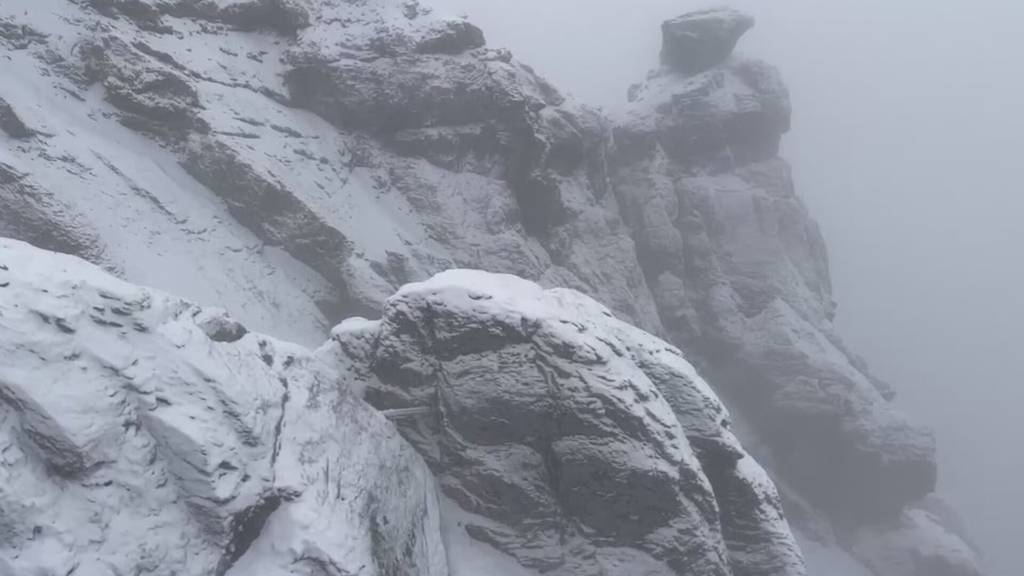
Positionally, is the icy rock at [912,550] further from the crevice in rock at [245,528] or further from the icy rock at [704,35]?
the crevice in rock at [245,528]

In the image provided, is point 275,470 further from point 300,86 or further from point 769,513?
point 300,86

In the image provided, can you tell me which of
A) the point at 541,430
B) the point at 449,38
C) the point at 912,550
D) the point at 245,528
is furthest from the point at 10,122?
the point at 912,550

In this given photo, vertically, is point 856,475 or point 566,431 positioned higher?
point 566,431

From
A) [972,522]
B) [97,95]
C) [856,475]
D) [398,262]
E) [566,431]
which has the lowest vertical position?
[972,522]

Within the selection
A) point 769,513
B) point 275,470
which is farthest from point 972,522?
point 275,470

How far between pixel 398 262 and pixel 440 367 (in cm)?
1178

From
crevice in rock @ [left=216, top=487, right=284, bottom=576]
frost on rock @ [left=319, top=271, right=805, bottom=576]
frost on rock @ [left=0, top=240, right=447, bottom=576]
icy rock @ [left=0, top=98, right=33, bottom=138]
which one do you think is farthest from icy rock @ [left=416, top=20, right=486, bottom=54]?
crevice in rock @ [left=216, top=487, right=284, bottom=576]

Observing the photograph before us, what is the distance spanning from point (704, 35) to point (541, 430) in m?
33.8

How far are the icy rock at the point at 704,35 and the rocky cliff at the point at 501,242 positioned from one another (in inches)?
7.1

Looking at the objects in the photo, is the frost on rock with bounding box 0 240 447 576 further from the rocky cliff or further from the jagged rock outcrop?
the jagged rock outcrop

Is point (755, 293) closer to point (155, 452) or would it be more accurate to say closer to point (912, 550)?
point (912, 550)

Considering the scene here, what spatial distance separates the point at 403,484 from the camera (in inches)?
491

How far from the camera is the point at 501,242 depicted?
2684cm

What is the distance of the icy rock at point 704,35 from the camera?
3988 centimetres
